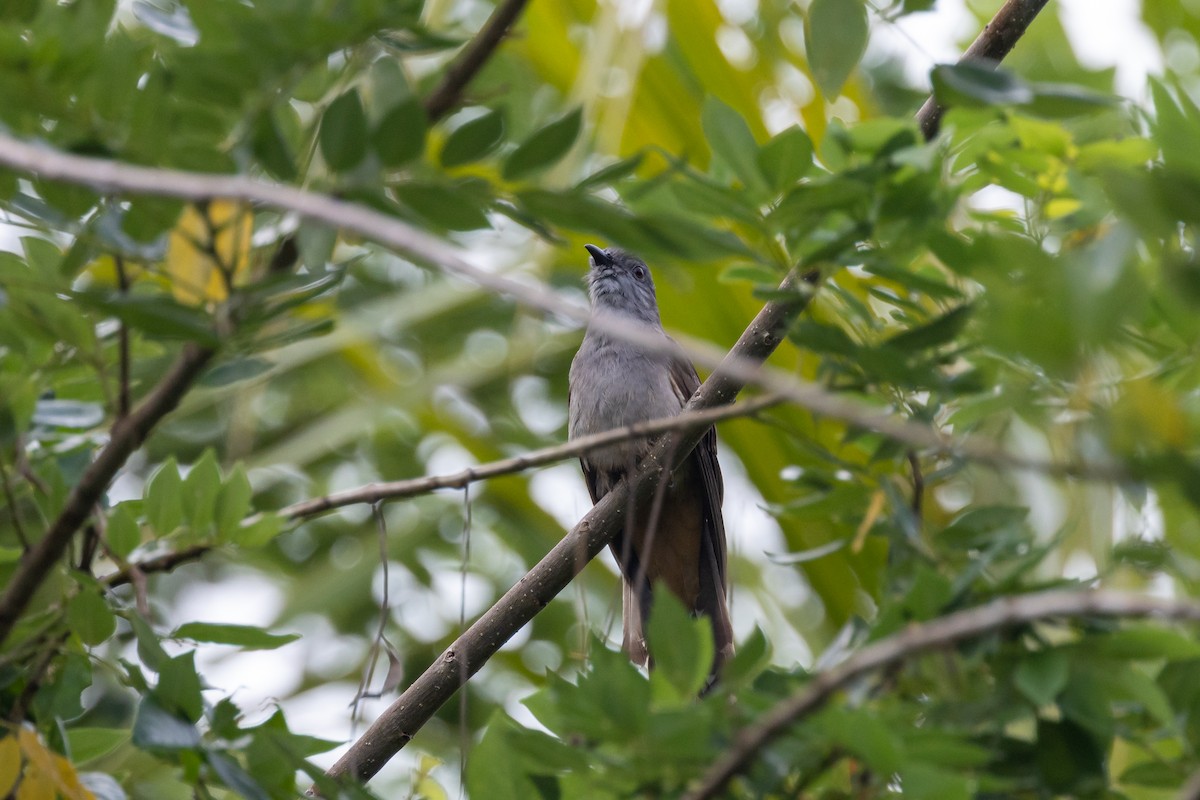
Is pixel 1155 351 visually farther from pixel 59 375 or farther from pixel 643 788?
pixel 59 375

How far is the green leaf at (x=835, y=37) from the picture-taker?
7.84ft

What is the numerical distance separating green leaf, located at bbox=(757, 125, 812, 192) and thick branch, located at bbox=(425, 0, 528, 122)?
50 centimetres

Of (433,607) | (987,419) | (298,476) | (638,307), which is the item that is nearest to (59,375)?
(987,419)

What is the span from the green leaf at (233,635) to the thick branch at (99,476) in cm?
34

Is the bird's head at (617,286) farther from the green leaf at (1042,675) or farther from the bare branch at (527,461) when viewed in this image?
the green leaf at (1042,675)

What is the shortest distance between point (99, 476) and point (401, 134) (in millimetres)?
875

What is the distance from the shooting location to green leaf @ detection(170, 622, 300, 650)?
254 centimetres

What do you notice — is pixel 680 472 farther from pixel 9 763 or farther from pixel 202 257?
pixel 9 763

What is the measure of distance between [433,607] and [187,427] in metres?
1.65

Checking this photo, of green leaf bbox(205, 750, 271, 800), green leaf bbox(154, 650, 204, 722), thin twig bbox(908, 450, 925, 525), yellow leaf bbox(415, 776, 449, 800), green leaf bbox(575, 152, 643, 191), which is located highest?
green leaf bbox(575, 152, 643, 191)

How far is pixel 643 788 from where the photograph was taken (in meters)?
1.80

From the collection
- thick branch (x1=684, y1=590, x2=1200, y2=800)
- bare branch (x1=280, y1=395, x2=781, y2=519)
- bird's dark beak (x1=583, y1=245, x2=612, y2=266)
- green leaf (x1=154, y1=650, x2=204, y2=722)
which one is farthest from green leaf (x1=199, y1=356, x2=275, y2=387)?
bird's dark beak (x1=583, y1=245, x2=612, y2=266)

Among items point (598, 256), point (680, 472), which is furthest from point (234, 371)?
point (598, 256)

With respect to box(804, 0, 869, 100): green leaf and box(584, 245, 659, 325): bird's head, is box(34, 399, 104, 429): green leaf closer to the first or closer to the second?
box(804, 0, 869, 100): green leaf
